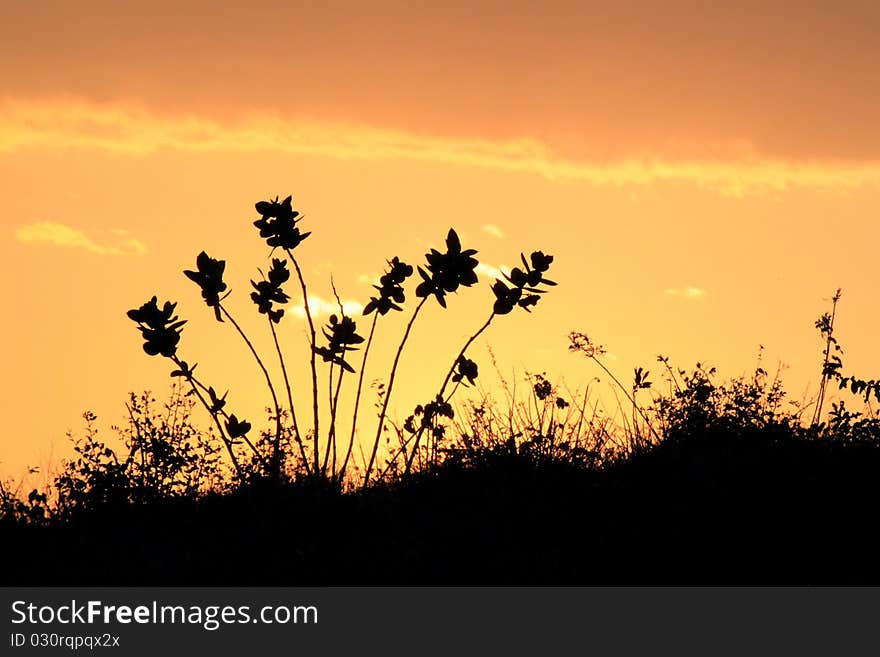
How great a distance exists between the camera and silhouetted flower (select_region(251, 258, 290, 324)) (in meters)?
10.5

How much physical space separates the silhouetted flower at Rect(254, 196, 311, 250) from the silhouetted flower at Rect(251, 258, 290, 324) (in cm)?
33

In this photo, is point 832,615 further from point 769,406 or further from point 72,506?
point 72,506

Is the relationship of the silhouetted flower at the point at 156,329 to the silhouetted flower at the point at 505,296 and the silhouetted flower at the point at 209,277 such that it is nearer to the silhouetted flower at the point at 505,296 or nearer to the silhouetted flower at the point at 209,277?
the silhouetted flower at the point at 209,277

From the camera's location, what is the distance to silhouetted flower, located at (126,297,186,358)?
32.5 ft

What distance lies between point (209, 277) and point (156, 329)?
2.28 ft

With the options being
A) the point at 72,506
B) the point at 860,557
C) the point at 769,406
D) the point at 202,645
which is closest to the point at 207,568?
the point at 202,645

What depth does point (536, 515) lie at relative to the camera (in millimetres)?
8336

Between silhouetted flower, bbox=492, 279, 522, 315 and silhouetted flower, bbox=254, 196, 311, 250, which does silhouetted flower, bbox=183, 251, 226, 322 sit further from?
silhouetted flower, bbox=492, 279, 522, 315

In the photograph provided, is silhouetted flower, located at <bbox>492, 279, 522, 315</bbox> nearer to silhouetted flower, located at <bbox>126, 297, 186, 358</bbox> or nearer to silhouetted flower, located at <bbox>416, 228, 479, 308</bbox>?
silhouetted flower, located at <bbox>416, 228, 479, 308</bbox>

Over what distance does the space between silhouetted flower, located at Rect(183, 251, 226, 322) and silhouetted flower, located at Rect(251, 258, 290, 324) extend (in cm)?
43

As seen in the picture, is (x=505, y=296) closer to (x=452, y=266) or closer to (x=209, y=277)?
(x=452, y=266)

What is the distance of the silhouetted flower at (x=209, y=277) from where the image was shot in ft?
33.2

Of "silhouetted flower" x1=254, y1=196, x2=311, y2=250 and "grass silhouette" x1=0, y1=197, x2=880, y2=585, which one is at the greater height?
"silhouetted flower" x1=254, y1=196, x2=311, y2=250

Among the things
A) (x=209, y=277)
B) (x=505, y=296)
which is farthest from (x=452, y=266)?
(x=209, y=277)
